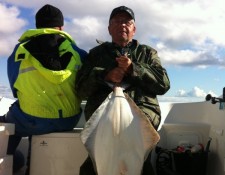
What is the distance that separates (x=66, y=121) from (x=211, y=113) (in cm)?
182

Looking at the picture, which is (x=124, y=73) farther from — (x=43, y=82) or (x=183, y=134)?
(x=183, y=134)

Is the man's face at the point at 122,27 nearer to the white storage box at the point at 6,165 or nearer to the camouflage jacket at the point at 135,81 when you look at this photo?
the camouflage jacket at the point at 135,81

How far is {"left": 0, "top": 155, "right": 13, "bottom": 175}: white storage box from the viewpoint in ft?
11.7

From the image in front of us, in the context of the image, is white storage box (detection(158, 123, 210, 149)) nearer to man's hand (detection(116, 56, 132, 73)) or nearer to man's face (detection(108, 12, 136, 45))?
man's face (detection(108, 12, 136, 45))

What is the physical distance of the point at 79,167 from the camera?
3.66 m

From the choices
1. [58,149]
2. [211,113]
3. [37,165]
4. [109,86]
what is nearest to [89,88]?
[109,86]

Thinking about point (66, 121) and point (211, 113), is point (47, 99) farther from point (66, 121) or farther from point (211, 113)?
point (211, 113)

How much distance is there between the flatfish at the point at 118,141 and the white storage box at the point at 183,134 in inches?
65.5

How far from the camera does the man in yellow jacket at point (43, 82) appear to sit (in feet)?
11.9

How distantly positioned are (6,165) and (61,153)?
0.52 meters

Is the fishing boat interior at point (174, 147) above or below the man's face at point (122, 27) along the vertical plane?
below

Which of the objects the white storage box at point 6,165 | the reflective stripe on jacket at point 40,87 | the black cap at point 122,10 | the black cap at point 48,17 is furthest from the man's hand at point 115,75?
the white storage box at point 6,165

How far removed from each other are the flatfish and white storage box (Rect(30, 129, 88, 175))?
69 centimetres

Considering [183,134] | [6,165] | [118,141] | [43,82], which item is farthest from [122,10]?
[6,165]
